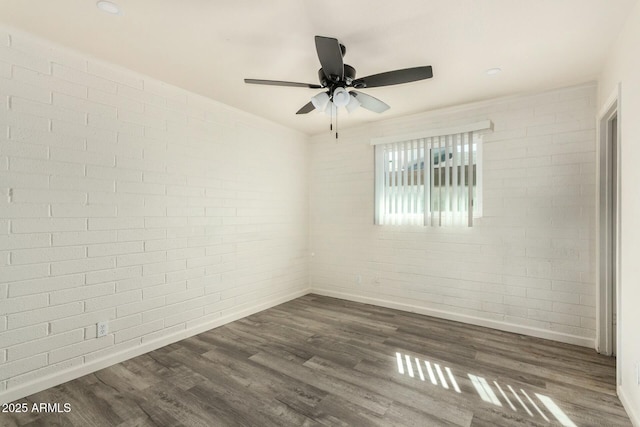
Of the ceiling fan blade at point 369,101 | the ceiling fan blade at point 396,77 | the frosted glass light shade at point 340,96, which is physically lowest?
the frosted glass light shade at point 340,96

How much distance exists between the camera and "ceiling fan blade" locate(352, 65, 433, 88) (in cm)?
216

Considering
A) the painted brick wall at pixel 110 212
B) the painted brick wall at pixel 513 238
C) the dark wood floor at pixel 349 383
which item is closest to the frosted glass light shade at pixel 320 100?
the painted brick wall at pixel 110 212

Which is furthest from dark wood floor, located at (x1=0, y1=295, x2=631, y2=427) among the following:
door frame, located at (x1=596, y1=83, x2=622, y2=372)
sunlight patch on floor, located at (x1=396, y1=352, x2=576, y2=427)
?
door frame, located at (x1=596, y1=83, x2=622, y2=372)

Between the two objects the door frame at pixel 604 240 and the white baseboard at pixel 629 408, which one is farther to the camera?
the door frame at pixel 604 240

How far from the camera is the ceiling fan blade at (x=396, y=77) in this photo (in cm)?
216

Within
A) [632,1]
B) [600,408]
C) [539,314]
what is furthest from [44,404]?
[632,1]

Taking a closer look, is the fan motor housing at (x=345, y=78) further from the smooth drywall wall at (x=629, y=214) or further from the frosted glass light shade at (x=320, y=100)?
the smooth drywall wall at (x=629, y=214)

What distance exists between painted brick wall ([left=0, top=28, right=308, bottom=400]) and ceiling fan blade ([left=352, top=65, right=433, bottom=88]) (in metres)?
2.08

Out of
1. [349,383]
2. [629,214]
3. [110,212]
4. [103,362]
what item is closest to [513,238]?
[629,214]

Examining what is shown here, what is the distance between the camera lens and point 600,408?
2.08 m

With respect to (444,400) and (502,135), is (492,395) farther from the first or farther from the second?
(502,135)

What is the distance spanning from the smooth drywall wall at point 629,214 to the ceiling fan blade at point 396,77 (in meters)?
1.30

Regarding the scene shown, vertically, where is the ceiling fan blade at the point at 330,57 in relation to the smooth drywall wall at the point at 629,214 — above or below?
above

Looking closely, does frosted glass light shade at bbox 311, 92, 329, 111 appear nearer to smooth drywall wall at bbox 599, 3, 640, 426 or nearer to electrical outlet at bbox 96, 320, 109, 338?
smooth drywall wall at bbox 599, 3, 640, 426
